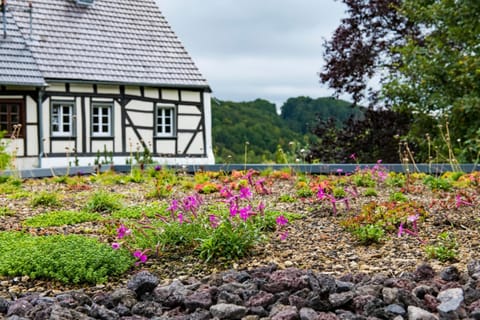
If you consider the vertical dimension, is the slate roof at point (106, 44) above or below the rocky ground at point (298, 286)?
above

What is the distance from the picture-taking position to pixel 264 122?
2800 centimetres

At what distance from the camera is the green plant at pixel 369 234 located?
4.26 m

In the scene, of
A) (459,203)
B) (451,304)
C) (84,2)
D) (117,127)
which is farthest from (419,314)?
(84,2)

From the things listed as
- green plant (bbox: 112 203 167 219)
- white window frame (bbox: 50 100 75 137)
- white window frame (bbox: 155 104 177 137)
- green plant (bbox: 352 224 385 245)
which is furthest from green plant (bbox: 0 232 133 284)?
white window frame (bbox: 155 104 177 137)

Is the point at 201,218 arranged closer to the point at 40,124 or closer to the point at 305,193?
the point at 305,193

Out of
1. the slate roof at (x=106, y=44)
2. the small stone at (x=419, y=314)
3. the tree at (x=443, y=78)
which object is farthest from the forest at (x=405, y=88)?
the small stone at (x=419, y=314)

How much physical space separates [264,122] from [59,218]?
2274 centimetres

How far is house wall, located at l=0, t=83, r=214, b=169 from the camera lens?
597 inches

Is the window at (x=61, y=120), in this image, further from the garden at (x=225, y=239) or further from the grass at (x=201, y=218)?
the garden at (x=225, y=239)

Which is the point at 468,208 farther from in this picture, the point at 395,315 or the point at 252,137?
the point at 252,137

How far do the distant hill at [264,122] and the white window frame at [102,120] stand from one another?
6.87 m

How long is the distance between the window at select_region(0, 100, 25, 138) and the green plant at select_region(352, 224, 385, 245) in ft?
39.4

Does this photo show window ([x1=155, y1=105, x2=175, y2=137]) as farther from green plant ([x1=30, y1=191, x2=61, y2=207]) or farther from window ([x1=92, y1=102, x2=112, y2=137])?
green plant ([x1=30, y1=191, x2=61, y2=207])

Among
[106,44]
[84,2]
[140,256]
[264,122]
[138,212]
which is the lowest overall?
[140,256]
